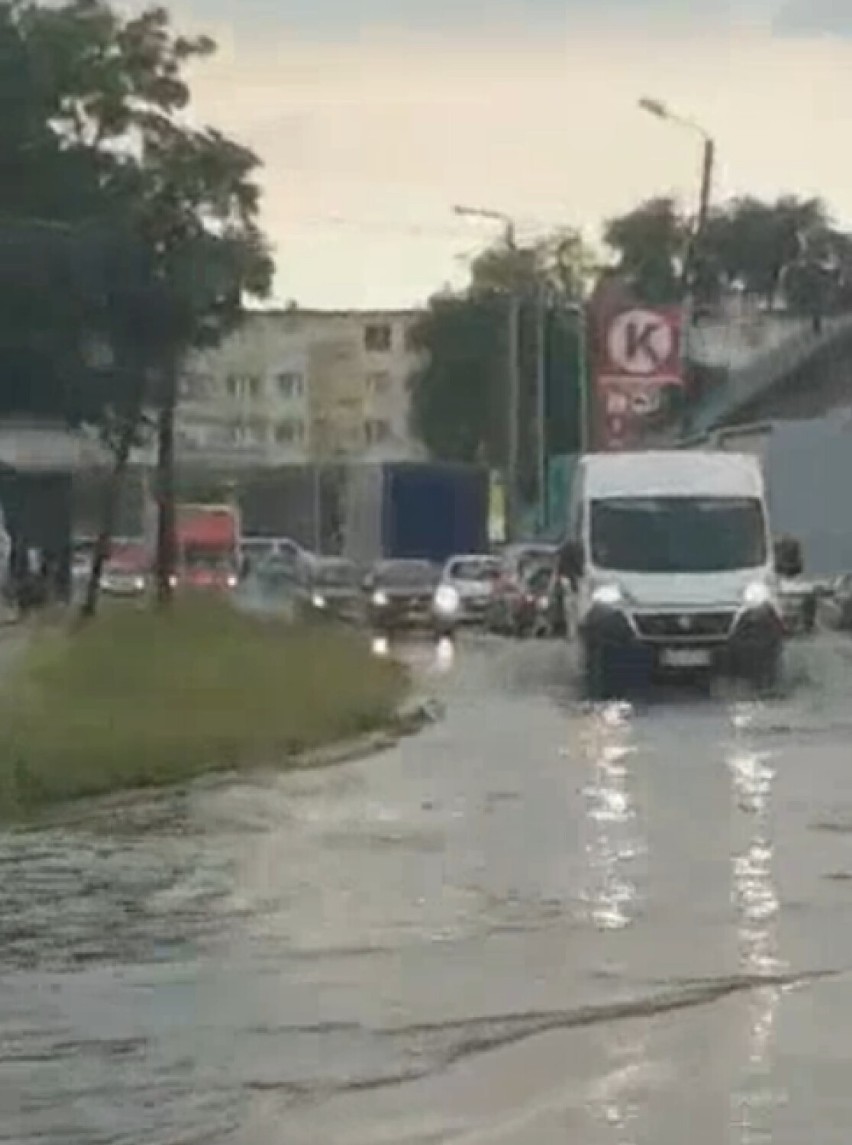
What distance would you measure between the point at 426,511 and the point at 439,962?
67.6 m

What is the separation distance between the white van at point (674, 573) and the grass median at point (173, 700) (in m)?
2.48

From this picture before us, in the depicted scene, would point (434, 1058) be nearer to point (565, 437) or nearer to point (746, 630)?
point (746, 630)

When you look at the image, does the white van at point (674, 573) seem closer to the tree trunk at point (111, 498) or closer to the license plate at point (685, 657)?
the license plate at point (685, 657)

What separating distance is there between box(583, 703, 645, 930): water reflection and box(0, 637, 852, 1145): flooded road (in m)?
0.05

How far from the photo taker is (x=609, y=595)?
133 ft

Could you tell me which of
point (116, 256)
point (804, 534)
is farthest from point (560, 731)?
point (804, 534)

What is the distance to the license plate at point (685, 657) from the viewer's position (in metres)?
40.8

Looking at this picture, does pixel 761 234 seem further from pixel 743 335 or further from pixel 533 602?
pixel 533 602

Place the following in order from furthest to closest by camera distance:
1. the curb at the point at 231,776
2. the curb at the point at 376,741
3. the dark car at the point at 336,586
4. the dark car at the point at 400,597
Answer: the dark car at the point at 336,586 < the dark car at the point at 400,597 < the curb at the point at 376,741 < the curb at the point at 231,776

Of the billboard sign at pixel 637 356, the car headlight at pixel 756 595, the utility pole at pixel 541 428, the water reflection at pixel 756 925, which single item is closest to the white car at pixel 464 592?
the billboard sign at pixel 637 356

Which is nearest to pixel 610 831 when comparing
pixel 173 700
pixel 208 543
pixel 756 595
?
pixel 173 700

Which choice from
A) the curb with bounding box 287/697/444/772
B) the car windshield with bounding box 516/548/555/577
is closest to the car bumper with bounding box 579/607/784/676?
the curb with bounding box 287/697/444/772

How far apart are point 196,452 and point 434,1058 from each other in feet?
340

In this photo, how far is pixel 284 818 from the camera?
23.2 m
